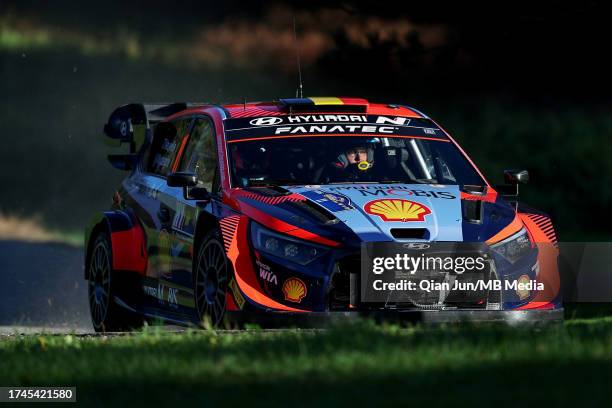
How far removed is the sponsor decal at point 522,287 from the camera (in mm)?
11352

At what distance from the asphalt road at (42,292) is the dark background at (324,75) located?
4303 mm

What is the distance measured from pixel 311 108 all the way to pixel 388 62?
1544 centimetres

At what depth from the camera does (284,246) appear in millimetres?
11148

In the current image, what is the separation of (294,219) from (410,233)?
715mm

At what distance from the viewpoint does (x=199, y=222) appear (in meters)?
12.1

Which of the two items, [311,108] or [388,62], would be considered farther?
[388,62]

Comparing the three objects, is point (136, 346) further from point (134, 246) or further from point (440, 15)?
point (440, 15)

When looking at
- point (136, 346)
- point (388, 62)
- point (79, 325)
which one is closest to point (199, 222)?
point (136, 346)

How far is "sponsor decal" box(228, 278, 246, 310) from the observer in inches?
439

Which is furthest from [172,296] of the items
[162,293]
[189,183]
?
[189,183]

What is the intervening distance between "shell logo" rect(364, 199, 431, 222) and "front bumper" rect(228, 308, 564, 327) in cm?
59

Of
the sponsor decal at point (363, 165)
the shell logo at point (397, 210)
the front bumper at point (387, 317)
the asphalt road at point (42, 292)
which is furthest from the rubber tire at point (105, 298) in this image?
the asphalt road at point (42, 292)

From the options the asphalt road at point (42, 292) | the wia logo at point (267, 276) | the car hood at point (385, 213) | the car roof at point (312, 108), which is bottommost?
the asphalt road at point (42, 292)

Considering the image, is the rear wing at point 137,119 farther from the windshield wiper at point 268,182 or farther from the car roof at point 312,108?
the windshield wiper at point 268,182
